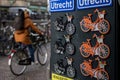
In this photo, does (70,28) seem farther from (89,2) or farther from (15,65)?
(15,65)

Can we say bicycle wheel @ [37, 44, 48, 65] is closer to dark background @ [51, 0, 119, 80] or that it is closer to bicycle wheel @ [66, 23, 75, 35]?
dark background @ [51, 0, 119, 80]

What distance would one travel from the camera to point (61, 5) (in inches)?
99.6

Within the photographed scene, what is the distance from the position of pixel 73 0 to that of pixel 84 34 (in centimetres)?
30

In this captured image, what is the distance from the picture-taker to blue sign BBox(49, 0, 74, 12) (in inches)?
96.3

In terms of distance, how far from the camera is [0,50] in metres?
10.9

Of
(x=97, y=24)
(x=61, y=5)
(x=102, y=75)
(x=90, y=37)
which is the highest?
(x=61, y=5)

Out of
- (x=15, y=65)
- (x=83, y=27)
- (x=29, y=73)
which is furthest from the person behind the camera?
(x=29, y=73)

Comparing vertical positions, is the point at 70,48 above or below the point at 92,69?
above

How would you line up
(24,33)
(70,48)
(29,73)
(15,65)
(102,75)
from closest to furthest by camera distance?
(102,75) → (70,48) → (24,33) → (15,65) → (29,73)

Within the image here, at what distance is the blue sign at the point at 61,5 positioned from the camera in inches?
96.3

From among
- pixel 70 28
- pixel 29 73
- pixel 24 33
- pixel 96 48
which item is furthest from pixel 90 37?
pixel 29 73

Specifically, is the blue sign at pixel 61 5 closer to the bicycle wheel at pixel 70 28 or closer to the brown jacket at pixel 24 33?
the bicycle wheel at pixel 70 28

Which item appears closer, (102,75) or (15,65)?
(102,75)

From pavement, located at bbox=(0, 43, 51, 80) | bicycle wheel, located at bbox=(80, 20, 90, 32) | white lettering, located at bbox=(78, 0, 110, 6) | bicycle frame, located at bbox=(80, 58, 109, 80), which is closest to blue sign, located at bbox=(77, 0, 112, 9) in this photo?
white lettering, located at bbox=(78, 0, 110, 6)
